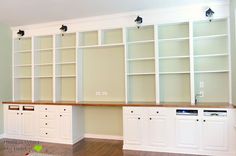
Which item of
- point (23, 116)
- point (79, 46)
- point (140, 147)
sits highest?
point (79, 46)

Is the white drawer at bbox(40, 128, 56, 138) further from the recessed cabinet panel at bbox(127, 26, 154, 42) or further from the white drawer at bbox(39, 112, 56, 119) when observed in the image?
the recessed cabinet panel at bbox(127, 26, 154, 42)

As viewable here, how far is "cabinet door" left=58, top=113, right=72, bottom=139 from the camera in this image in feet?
14.8

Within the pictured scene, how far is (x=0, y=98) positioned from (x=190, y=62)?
4.58 meters

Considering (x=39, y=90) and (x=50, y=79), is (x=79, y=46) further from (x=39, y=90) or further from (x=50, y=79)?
(x=39, y=90)

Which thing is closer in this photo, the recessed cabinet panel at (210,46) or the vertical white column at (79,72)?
the recessed cabinet panel at (210,46)

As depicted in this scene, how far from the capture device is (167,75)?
4469 millimetres

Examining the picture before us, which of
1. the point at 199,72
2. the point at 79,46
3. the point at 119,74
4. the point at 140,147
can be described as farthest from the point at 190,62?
the point at 79,46

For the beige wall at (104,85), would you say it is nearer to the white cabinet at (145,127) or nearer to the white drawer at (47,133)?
the white cabinet at (145,127)

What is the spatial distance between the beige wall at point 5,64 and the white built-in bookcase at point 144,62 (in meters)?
0.15

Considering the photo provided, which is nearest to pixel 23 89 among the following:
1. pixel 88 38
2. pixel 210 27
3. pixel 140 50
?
pixel 88 38

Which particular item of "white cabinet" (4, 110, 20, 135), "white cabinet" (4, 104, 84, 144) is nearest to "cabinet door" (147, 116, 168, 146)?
"white cabinet" (4, 104, 84, 144)

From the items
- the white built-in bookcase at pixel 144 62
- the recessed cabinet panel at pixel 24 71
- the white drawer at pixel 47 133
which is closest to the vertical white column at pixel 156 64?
the white built-in bookcase at pixel 144 62

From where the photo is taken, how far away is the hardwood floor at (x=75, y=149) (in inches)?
153

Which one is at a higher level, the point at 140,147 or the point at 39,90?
the point at 39,90
